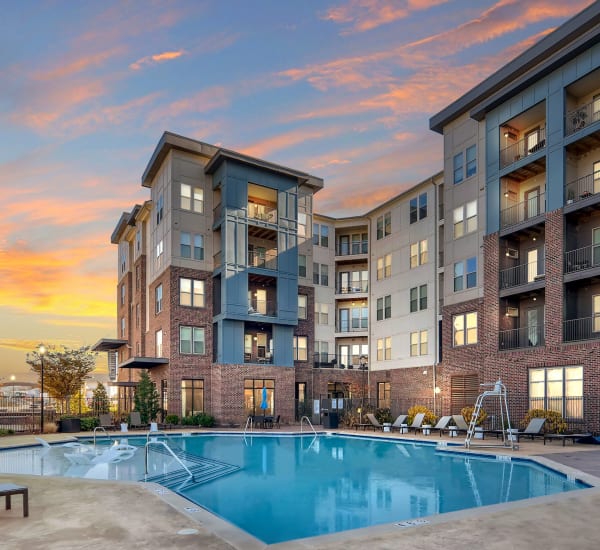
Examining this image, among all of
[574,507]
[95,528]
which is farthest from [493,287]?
[95,528]

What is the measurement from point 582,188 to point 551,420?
10.0 m

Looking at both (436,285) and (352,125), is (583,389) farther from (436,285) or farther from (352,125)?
(352,125)

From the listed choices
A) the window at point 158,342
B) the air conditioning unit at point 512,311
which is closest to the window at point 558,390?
the air conditioning unit at point 512,311

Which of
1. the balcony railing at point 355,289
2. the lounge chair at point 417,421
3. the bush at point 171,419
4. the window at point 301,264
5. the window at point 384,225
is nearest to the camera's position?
the lounge chair at point 417,421

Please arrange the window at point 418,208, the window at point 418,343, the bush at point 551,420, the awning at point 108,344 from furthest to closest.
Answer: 1. the awning at point 108,344
2. the window at point 418,208
3. the window at point 418,343
4. the bush at point 551,420

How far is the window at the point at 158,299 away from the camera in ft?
119

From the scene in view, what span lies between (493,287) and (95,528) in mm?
23074

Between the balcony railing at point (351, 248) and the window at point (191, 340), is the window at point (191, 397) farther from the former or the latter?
the balcony railing at point (351, 248)

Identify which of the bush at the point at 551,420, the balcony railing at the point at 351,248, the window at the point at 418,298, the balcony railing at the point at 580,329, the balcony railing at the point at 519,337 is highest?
the balcony railing at the point at 351,248

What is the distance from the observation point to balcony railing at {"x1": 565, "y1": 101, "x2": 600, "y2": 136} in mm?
24219

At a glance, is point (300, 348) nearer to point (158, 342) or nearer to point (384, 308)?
point (384, 308)

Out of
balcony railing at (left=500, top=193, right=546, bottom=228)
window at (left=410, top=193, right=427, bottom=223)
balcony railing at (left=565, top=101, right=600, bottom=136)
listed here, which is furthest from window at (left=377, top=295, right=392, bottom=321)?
balcony railing at (left=565, top=101, right=600, bottom=136)

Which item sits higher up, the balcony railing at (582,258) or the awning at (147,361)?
the balcony railing at (582,258)

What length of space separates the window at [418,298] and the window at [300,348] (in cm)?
779
